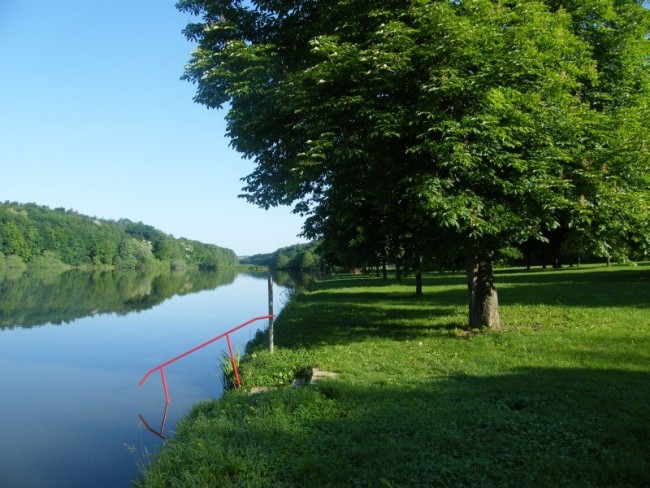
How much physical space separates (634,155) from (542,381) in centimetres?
589

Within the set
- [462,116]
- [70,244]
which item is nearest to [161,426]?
[462,116]

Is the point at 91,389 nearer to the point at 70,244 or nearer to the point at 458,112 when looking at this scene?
the point at 458,112

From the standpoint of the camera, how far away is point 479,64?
9.87 meters

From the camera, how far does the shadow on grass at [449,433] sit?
14.9 feet

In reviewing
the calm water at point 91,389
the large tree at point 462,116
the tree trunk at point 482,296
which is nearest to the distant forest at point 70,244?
the calm water at point 91,389

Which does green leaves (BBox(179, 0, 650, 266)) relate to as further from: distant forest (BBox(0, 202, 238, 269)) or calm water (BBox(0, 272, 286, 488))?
distant forest (BBox(0, 202, 238, 269))

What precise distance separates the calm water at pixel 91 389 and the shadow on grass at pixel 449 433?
7.05ft

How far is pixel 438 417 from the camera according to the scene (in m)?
6.02

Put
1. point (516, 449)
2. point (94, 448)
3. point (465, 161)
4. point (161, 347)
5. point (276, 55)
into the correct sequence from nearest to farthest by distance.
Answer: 1. point (516, 449)
2. point (94, 448)
3. point (465, 161)
4. point (276, 55)
5. point (161, 347)

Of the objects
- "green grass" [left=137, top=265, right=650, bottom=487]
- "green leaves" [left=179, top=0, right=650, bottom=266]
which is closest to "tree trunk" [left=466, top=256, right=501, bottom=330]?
"green grass" [left=137, top=265, right=650, bottom=487]

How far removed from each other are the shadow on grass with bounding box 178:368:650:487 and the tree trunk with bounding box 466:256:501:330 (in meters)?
4.16

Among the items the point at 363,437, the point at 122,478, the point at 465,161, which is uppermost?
the point at 465,161

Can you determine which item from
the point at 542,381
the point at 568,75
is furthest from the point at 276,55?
the point at 542,381

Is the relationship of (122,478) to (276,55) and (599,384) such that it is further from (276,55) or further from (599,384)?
(276,55)
